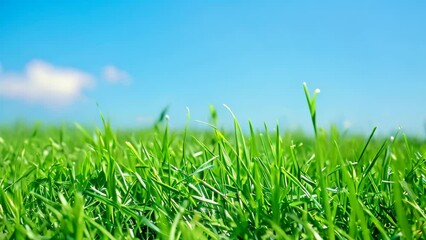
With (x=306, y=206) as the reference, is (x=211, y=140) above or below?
below

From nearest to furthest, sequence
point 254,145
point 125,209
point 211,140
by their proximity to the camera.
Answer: point 125,209
point 254,145
point 211,140

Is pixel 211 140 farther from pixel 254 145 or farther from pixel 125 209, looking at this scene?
pixel 125 209

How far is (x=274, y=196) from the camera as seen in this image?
1.14 meters

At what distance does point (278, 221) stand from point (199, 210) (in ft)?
0.87

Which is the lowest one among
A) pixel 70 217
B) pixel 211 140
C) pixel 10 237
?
pixel 211 140

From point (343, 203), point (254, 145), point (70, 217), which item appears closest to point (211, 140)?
point (254, 145)

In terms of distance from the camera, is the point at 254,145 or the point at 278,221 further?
the point at 254,145

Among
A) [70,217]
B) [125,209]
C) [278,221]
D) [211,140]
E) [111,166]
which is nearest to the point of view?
[70,217]

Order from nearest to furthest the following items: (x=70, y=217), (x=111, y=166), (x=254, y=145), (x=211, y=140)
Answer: (x=70, y=217) → (x=111, y=166) → (x=254, y=145) → (x=211, y=140)

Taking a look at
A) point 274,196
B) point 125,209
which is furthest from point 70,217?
point 274,196

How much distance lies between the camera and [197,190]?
4.42 feet

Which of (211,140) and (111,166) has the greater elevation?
(111,166)

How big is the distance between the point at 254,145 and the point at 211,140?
2133 millimetres

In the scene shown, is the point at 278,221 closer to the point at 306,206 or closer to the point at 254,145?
the point at 306,206
